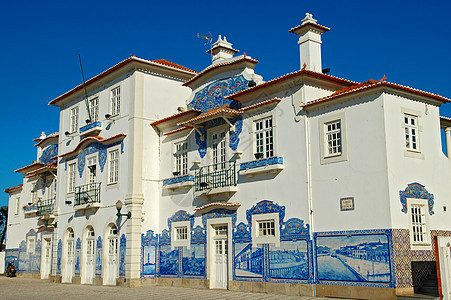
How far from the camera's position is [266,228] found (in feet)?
54.7

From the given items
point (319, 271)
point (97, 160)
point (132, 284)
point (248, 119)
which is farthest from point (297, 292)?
point (97, 160)

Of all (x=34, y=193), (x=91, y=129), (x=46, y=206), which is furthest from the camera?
(x=34, y=193)

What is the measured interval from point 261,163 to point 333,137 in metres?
2.67

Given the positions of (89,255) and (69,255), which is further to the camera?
(69,255)

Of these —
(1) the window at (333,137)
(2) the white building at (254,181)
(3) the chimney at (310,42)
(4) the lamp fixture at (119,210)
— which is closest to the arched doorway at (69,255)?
(2) the white building at (254,181)

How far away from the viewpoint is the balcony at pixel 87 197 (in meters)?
23.2

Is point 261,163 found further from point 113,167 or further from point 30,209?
point 30,209

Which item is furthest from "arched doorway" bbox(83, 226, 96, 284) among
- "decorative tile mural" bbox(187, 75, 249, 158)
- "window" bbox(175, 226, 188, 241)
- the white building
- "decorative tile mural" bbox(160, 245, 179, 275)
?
"decorative tile mural" bbox(187, 75, 249, 158)

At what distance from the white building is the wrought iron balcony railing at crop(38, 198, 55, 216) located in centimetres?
171

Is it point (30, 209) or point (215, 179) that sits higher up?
point (215, 179)

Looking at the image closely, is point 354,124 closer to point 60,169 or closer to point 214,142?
point 214,142

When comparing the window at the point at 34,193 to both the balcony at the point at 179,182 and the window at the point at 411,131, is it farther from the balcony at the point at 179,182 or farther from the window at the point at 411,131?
→ the window at the point at 411,131

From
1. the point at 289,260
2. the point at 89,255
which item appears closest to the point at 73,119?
the point at 89,255

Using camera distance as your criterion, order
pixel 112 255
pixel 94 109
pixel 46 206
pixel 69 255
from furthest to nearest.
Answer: pixel 46 206 → pixel 69 255 → pixel 94 109 → pixel 112 255
